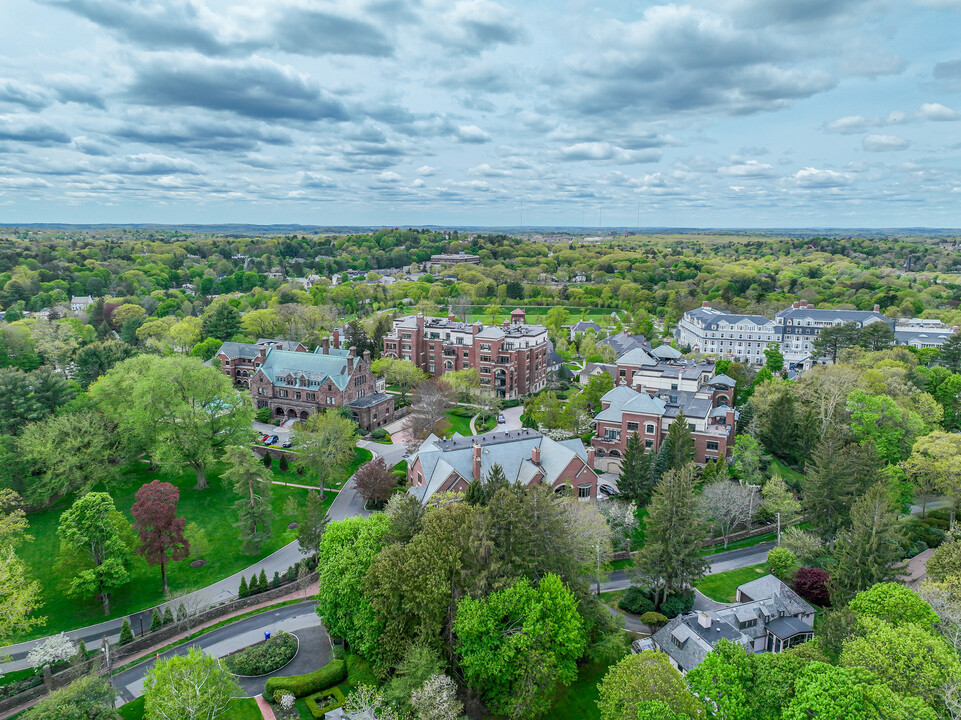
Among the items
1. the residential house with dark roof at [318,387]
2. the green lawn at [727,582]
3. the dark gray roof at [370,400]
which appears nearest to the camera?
the green lawn at [727,582]

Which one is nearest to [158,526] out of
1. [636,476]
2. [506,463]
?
[506,463]

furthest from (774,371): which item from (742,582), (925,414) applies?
(742,582)

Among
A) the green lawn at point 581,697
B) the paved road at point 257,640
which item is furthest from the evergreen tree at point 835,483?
the paved road at point 257,640

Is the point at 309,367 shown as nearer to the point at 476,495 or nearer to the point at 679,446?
the point at 476,495

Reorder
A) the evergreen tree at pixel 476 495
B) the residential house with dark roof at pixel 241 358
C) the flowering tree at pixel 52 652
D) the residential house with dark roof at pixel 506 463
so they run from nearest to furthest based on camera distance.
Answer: the flowering tree at pixel 52 652 → the evergreen tree at pixel 476 495 → the residential house with dark roof at pixel 506 463 → the residential house with dark roof at pixel 241 358

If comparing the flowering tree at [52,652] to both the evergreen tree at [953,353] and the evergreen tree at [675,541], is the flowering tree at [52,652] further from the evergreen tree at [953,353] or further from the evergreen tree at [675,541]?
the evergreen tree at [953,353]

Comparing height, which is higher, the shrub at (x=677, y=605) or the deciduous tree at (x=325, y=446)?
the deciduous tree at (x=325, y=446)

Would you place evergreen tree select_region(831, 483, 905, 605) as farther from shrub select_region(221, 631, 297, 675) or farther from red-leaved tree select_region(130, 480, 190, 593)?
red-leaved tree select_region(130, 480, 190, 593)
